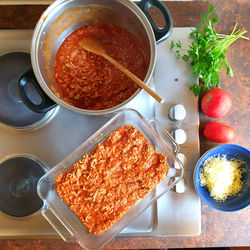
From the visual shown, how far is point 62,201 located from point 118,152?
31 centimetres

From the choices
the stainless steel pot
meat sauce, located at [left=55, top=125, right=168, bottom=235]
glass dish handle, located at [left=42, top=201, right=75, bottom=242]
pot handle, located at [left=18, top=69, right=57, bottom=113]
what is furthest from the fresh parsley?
glass dish handle, located at [left=42, top=201, right=75, bottom=242]

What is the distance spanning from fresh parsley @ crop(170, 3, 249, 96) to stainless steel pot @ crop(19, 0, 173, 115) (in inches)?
10.3

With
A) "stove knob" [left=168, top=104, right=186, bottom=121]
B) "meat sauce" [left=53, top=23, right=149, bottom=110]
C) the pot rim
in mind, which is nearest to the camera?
the pot rim

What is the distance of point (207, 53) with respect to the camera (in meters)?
1.28

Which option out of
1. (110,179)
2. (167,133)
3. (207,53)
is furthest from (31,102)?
(207,53)

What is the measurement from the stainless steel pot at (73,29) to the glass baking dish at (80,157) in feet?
0.77

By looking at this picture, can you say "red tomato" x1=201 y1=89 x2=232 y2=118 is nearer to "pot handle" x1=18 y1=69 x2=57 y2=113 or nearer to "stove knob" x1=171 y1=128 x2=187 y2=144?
"stove knob" x1=171 y1=128 x2=187 y2=144

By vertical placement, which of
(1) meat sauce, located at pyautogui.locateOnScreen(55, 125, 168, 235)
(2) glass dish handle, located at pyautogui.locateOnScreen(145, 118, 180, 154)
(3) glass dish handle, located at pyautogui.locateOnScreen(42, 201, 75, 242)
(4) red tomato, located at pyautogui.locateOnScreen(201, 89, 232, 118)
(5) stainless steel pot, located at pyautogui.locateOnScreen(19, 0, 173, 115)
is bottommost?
(3) glass dish handle, located at pyautogui.locateOnScreen(42, 201, 75, 242)

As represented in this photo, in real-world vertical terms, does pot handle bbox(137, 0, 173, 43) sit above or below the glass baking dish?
above

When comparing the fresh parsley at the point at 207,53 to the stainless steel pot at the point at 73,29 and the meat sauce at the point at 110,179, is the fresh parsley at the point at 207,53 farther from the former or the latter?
the meat sauce at the point at 110,179

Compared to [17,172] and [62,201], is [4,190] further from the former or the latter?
[62,201]

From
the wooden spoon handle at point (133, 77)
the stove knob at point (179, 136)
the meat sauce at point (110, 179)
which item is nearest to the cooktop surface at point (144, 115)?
the stove knob at point (179, 136)

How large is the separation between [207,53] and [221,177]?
0.53 m

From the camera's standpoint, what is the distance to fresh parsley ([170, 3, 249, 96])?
1268mm
